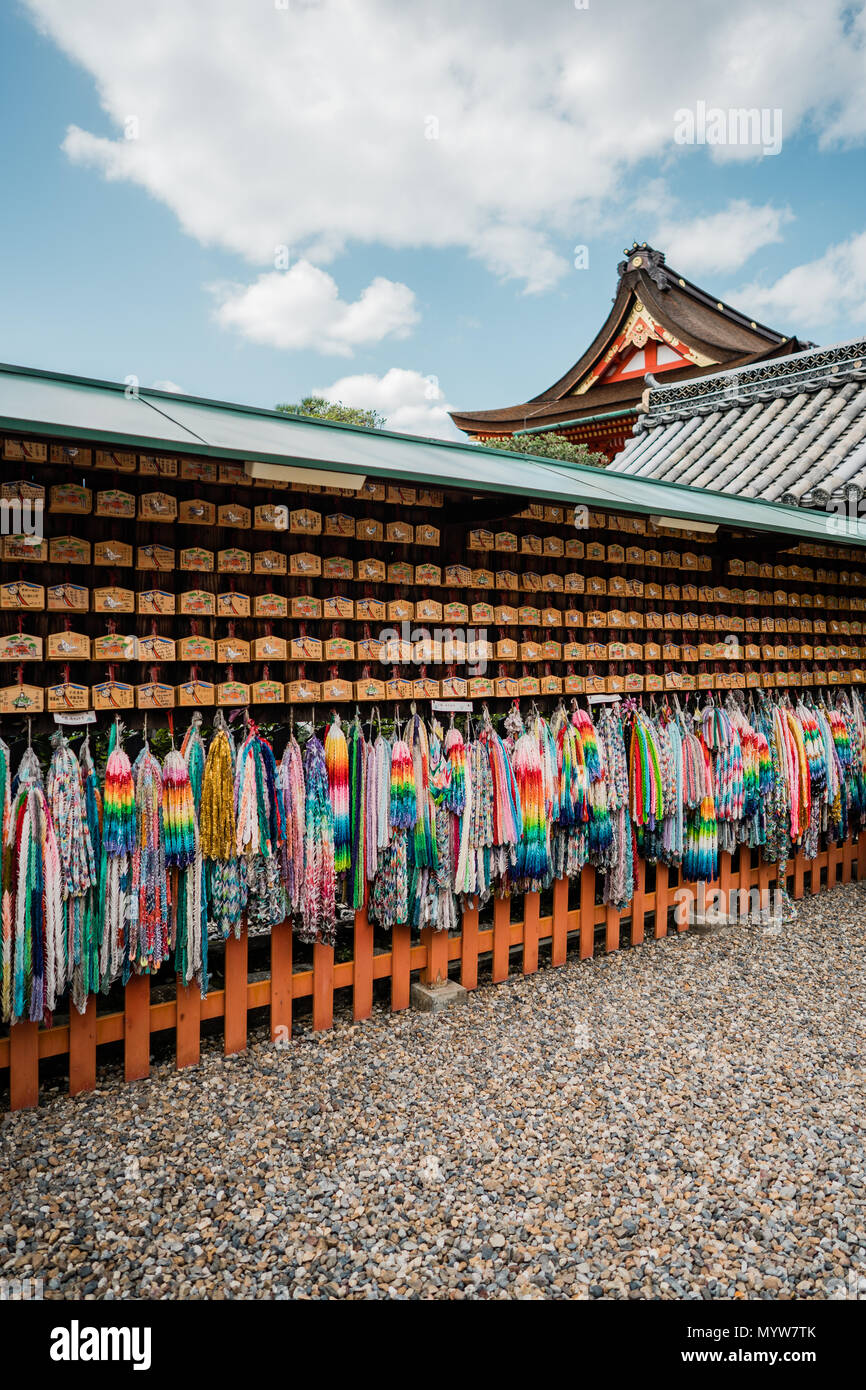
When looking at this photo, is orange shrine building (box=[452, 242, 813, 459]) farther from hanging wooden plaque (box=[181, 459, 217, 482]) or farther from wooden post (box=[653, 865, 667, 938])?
hanging wooden plaque (box=[181, 459, 217, 482])

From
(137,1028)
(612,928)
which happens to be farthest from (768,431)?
(137,1028)

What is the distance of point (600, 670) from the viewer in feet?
16.8

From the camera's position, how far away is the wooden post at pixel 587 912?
5.02 metres

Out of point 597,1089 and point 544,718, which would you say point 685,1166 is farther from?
point 544,718

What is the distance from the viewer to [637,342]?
15.7 meters

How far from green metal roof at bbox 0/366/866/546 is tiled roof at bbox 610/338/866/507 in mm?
2019

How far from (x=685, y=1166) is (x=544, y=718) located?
8.16 ft

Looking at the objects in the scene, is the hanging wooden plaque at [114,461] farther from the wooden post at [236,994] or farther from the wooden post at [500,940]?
the wooden post at [500,940]

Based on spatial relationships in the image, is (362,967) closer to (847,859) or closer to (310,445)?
(310,445)

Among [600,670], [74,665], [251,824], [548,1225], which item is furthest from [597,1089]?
[74,665]

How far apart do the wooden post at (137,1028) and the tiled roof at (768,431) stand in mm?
5756

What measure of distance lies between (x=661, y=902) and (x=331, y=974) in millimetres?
2489

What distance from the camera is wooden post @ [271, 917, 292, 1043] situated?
12.7ft

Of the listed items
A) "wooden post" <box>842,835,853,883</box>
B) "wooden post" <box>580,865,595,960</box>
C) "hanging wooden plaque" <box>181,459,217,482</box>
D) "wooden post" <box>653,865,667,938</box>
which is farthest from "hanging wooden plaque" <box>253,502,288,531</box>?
"wooden post" <box>842,835,853,883</box>
